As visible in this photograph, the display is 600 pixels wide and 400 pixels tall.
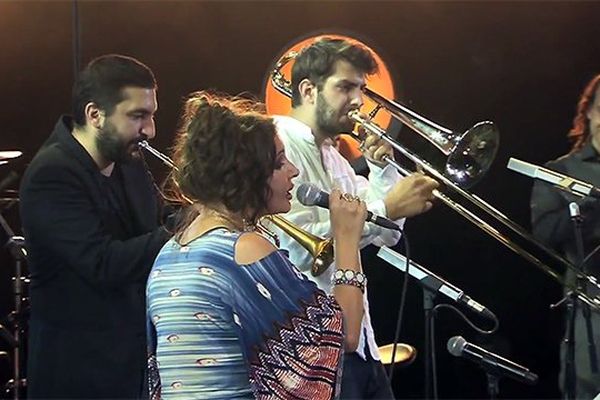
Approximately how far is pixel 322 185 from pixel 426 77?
5.60 ft

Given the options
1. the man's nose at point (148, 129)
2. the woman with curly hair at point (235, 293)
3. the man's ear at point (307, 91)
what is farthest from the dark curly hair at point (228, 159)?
the man's nose at point (148, 129)

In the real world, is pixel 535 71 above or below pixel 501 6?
below

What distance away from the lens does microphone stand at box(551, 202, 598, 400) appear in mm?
2957

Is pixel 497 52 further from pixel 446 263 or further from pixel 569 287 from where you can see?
pixel 569 287

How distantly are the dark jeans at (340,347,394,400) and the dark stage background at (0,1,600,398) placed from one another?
1.63 meters

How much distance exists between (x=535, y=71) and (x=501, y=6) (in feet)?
1.05

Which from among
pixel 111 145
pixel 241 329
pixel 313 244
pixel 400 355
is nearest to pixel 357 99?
pixel 313 244

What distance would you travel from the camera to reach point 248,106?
1890mm

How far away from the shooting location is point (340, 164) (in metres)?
2.83

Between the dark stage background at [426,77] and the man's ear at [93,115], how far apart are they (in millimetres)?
1193

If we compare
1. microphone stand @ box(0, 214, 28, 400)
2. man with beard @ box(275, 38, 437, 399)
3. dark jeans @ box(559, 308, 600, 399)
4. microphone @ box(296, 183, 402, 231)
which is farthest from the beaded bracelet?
microphone stand @ box(0, 214, 28, 400)

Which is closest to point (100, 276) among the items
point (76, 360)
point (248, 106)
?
point (76, 360)

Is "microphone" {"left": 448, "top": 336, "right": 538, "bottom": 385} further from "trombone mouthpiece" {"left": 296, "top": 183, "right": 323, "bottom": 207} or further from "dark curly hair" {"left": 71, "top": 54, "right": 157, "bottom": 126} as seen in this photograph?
"dark curly hair" {"left": 71, "top": 54, "right": 157, "bottom": 126}

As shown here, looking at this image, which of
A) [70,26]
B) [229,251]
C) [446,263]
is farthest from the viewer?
[446,263]
